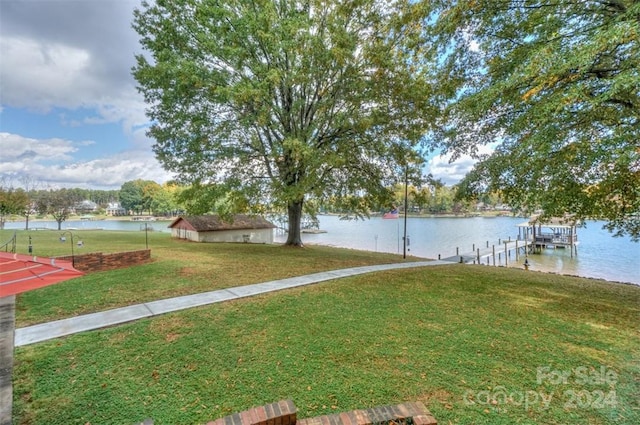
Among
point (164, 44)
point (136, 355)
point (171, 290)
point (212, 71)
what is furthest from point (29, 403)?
point (164, 44)

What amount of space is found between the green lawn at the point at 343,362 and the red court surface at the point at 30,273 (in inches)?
49.4

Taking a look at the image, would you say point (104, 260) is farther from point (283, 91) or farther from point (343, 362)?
point (283, 91)

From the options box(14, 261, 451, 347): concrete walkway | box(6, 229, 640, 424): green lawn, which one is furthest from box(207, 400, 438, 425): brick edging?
box(14, 261, 451, 347): concrete walkway

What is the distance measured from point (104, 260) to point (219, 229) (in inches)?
654

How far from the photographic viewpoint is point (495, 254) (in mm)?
31062

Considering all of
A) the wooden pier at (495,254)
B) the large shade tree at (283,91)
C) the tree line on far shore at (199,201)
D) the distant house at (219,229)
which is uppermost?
the large shade tree at (283,91)

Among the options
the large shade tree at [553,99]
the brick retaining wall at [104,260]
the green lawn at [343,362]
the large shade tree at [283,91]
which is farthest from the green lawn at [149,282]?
the large shade tree at [553,99]

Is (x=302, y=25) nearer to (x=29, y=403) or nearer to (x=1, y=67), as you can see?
(x=1, y=67)

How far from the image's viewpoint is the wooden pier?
24567 millimetres

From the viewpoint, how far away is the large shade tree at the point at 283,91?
36.9ft

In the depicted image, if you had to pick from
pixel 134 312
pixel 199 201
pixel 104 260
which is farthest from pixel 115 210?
pixel 134 312

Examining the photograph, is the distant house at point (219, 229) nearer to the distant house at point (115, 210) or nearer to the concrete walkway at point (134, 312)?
the concrete walkway at point (134, 312)

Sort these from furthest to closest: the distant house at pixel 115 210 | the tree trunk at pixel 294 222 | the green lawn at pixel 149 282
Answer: the distant house at pixel 115 210, the tree trunk at pixel 294 222, the green lawn at pixel 149 282

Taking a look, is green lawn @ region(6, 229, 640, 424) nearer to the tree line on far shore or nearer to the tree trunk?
the tree line on far shore
